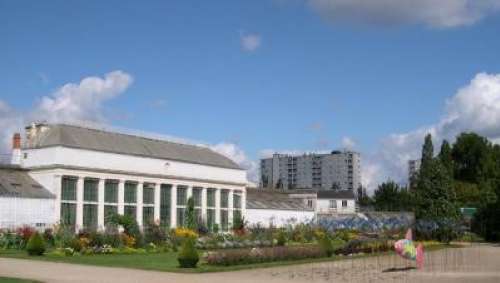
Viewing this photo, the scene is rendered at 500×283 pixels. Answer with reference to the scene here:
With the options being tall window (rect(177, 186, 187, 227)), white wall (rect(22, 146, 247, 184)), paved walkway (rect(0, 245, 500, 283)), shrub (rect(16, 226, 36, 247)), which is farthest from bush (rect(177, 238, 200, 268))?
tall window (rect(177, 186, 187, 227))

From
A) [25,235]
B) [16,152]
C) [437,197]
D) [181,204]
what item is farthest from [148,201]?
[437,197]

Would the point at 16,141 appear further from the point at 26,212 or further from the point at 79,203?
the point at 26,212

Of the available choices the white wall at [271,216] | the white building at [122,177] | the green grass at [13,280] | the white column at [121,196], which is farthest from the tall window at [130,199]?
the green grass at [13,280]

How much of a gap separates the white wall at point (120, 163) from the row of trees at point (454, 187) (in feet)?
76.2

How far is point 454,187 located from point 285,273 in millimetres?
58068

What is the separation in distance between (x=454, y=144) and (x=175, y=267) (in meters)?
77.8

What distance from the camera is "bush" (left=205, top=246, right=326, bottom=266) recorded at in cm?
2980

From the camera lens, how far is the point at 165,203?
7106 centimetres

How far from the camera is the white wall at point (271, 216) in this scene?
83375 millimetres

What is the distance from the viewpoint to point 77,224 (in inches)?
2375

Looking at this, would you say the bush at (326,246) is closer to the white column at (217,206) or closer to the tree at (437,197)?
the tree at (437,197)

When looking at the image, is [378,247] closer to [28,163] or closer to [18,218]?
[18,218]

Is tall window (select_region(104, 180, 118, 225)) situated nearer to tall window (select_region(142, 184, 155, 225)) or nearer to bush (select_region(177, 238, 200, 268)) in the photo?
tall window (select_region(142, 184, 155, 225))

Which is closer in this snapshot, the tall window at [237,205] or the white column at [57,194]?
the white column at [57,194]
